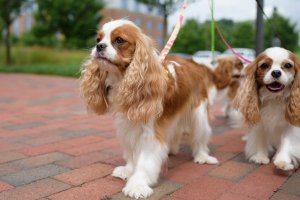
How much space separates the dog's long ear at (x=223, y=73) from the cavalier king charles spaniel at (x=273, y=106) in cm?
172

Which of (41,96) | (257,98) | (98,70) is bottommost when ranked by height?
(41,96)

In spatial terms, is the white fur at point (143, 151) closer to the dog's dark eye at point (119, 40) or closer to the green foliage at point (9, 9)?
the dog's dark eye at point (119, 40)

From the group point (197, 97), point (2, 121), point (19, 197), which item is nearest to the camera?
point (19, 197)

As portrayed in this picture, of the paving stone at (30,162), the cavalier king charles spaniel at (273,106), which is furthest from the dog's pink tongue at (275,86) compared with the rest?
the paving stone at (30,162)

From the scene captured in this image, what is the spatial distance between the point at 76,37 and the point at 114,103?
2405 cm

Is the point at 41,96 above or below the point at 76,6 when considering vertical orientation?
below

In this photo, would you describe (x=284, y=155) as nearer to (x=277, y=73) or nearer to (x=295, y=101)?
(x=295, y=101)

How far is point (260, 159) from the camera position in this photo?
4004mm

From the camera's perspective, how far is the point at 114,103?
129 inches

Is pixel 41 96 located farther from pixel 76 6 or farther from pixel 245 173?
pixel 76 6

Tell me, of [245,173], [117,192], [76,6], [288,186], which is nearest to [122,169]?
[117,192]

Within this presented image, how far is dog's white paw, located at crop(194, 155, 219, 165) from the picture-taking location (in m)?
3.95

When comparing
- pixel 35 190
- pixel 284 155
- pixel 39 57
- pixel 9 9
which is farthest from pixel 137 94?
pixel 39 57

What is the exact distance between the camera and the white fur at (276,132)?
364 cm
